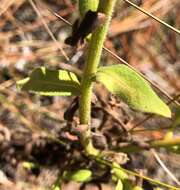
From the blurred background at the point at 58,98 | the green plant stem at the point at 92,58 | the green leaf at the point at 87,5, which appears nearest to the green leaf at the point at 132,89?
the green plant stem at the point at 92,58

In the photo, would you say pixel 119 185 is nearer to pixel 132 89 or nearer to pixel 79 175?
pixel 79 175

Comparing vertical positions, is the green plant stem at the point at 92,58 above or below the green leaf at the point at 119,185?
above

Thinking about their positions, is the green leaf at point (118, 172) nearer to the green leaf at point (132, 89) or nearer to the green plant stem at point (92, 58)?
the green plant stem at point (92, 58)

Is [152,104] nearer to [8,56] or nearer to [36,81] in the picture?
[36,81]

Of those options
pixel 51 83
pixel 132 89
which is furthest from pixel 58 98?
pixel 132 89

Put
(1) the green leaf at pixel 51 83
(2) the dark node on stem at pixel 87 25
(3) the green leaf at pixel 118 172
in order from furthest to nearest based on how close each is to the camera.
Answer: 1. (3) the green leaf at pixel 118 172
2. (1) the green leaf at pixel 51 83
3. (2) the dark node on stem at pixel 87 25

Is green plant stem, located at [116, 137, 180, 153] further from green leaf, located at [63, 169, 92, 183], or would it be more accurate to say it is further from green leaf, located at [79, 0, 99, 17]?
green leaf, located at [79, 0, 99, 17]
